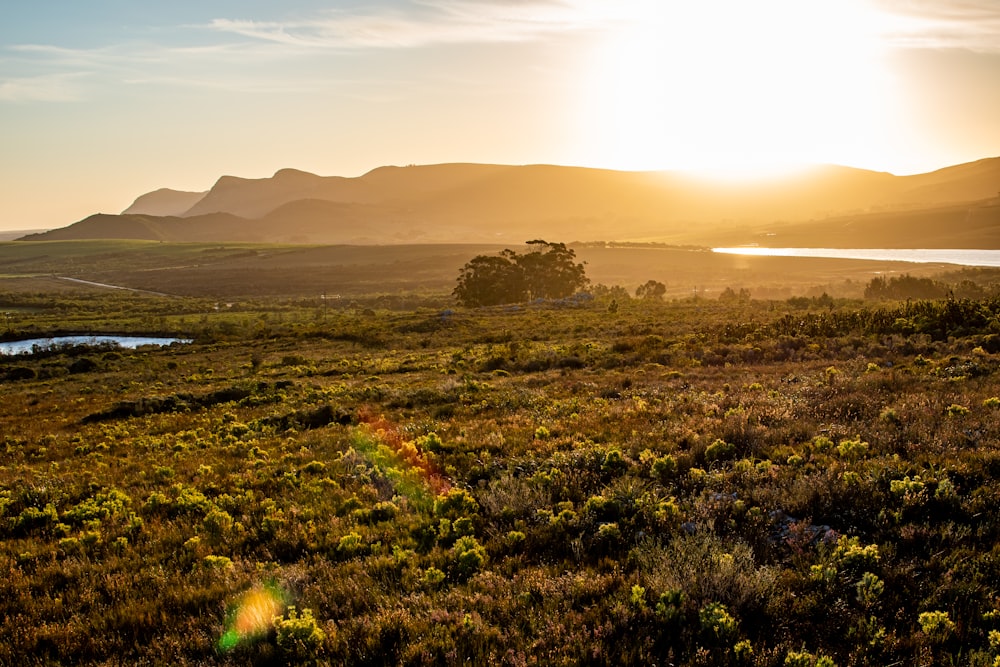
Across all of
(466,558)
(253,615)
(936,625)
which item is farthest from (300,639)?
(936,625)

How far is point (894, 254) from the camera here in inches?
5891

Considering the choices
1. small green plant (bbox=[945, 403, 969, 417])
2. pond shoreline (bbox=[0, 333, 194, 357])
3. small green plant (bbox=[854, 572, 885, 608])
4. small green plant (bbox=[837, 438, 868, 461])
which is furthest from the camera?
pond shoreline (bbox=[0, 333, 194, 357])

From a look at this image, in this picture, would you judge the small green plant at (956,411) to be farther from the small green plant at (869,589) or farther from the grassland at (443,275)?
the grassland at (443,275)

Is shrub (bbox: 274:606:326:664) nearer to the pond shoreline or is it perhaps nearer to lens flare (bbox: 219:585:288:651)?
lens flare (bbox: 219:585:288:651)

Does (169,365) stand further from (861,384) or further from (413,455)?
(861,384)

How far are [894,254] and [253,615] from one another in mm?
180435

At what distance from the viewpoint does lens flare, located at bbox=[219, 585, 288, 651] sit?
21.3 ft

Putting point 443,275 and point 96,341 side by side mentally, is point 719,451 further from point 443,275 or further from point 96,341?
point 443,275

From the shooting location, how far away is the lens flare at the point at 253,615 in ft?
21.3

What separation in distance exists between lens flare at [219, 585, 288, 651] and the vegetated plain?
0.11ft

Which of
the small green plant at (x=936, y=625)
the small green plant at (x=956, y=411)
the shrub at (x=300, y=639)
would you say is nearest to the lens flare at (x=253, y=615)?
the shrub at (x=300, y=639)

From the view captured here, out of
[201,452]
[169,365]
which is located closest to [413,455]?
[201,452]

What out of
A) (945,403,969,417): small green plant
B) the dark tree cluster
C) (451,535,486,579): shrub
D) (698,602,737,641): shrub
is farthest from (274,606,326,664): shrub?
the dark tree cluster

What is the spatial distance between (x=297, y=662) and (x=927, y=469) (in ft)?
33.7
